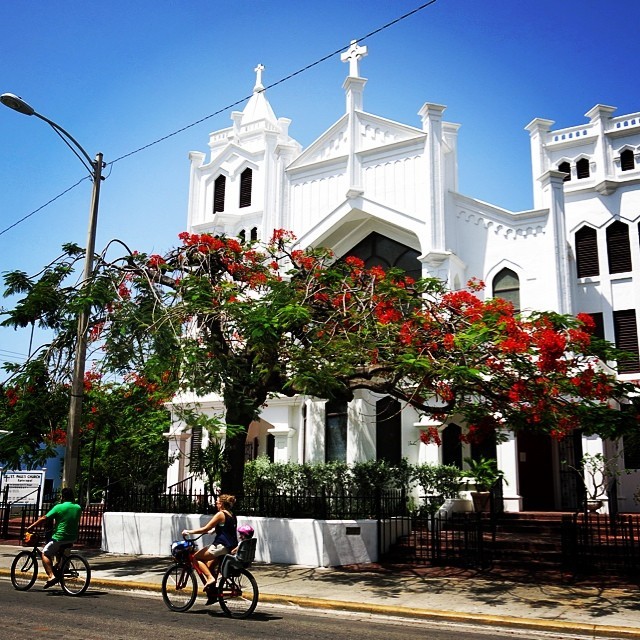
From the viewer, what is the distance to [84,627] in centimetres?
855

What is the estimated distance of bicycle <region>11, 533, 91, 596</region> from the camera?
36.9 feet

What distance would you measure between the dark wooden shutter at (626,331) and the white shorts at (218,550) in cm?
1522

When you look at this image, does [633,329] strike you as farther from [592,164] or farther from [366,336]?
[366,336]

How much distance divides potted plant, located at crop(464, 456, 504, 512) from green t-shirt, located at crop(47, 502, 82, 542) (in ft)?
34.3

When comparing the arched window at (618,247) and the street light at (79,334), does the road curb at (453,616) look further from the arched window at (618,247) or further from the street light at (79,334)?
the arched window at (618,247)

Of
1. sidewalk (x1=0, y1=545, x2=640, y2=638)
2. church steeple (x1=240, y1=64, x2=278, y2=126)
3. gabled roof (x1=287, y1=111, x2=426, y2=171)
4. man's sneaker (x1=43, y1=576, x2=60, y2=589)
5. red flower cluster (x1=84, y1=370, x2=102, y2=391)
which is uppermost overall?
church steeple (x1=240, y1=64, x2=278, y2=126)

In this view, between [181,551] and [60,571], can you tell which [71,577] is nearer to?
[60,571]

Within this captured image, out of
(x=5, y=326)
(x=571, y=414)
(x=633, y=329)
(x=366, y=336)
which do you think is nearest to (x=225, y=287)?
(x=366, y=336)

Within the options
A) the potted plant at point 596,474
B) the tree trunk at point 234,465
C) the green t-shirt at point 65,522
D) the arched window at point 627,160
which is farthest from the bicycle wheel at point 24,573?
the arched window at point 627,160

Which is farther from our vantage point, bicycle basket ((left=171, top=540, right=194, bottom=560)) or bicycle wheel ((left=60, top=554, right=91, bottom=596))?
bicycle wheel ((left=60, top=554, right=91, bottom=596))

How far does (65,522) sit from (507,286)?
1441 centimetres

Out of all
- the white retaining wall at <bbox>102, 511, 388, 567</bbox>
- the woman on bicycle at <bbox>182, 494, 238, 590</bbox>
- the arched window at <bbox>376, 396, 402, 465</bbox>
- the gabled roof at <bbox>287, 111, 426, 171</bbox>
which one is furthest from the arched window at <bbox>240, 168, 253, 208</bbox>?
the woman on bicycle at <bbox>182, 494, 238, 590</bbox>

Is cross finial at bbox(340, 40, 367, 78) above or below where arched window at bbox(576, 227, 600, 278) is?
above

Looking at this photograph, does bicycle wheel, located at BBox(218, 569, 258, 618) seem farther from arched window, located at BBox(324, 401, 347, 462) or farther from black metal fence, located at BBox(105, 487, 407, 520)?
arched window, located at BBox(324, 401, 347, 462)
